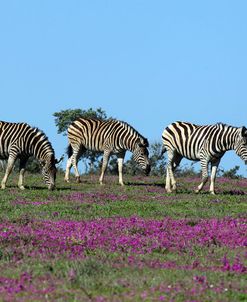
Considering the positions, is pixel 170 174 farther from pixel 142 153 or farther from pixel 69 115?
pixel 69 115

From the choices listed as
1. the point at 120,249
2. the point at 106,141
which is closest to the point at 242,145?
the point at 106,141

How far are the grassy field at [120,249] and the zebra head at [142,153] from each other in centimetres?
819

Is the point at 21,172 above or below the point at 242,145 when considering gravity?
below

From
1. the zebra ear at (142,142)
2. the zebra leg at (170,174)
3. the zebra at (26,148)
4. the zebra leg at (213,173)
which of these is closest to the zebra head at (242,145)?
the zebra leg at (213,173)

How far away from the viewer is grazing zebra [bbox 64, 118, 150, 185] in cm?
3206

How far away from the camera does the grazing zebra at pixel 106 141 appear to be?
105 feet

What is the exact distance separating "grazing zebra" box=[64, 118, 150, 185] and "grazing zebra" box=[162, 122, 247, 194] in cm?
211

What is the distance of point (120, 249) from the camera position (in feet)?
44.8

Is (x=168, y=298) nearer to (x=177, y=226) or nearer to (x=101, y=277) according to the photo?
(x=101, y=277)

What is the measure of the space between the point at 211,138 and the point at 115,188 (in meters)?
4.15

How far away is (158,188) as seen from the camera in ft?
97.0

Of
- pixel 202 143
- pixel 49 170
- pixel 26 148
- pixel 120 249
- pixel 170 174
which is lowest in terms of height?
pixel 120 249

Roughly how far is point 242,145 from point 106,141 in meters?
7.29

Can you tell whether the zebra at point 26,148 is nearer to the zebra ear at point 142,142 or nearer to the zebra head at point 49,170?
the zebra head at point 49,170
